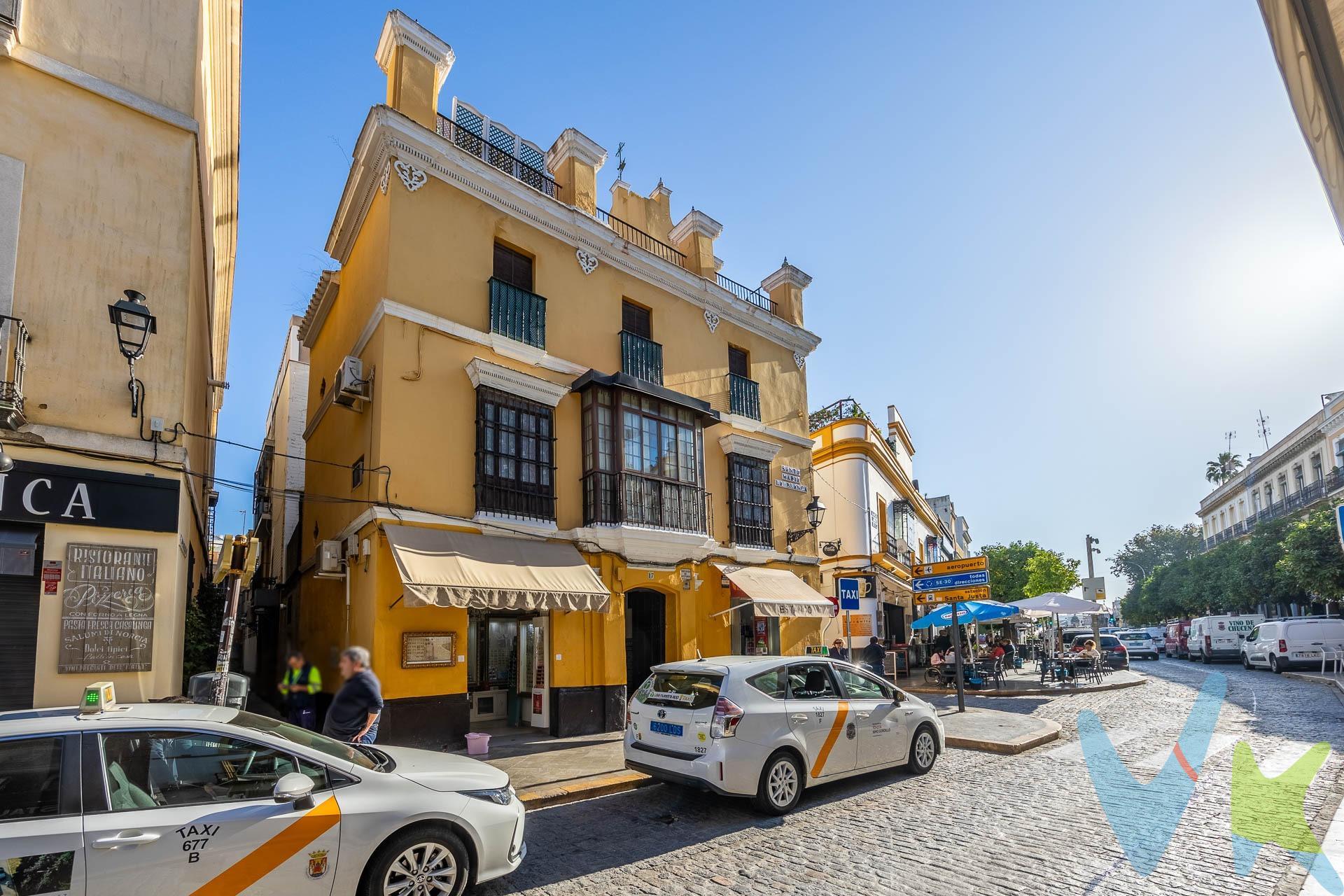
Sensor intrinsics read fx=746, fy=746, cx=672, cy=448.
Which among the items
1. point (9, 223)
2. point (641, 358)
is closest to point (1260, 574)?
point (641, 358)

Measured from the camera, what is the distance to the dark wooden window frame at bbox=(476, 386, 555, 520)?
40.2 feet

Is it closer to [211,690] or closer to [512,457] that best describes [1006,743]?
[512,457]

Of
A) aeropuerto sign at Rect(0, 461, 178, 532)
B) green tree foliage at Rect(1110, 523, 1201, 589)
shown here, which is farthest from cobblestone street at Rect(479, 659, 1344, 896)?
green tree foliage at Rect(1110, 523, 1201, 589)

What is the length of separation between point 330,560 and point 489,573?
2943mm

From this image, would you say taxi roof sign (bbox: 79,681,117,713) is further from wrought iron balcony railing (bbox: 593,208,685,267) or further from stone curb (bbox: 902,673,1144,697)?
stone curb (bbox: 902,673,1144,697)

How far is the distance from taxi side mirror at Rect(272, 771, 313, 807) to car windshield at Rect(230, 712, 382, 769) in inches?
15.9

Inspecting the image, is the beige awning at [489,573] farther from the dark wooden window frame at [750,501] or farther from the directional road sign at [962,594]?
the directional road sign at [962,594]

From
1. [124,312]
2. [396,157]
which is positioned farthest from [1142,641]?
[124,312]

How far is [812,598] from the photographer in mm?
16703

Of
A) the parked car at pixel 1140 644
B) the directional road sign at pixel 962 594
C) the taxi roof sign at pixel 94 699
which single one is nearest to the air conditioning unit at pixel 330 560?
the taxi roof sign at pixel 94 699

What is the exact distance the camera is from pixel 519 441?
12.9 metres

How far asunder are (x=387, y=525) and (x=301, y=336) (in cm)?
1006

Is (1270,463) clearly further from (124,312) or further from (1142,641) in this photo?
(124,312)

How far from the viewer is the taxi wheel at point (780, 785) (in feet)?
24.2
